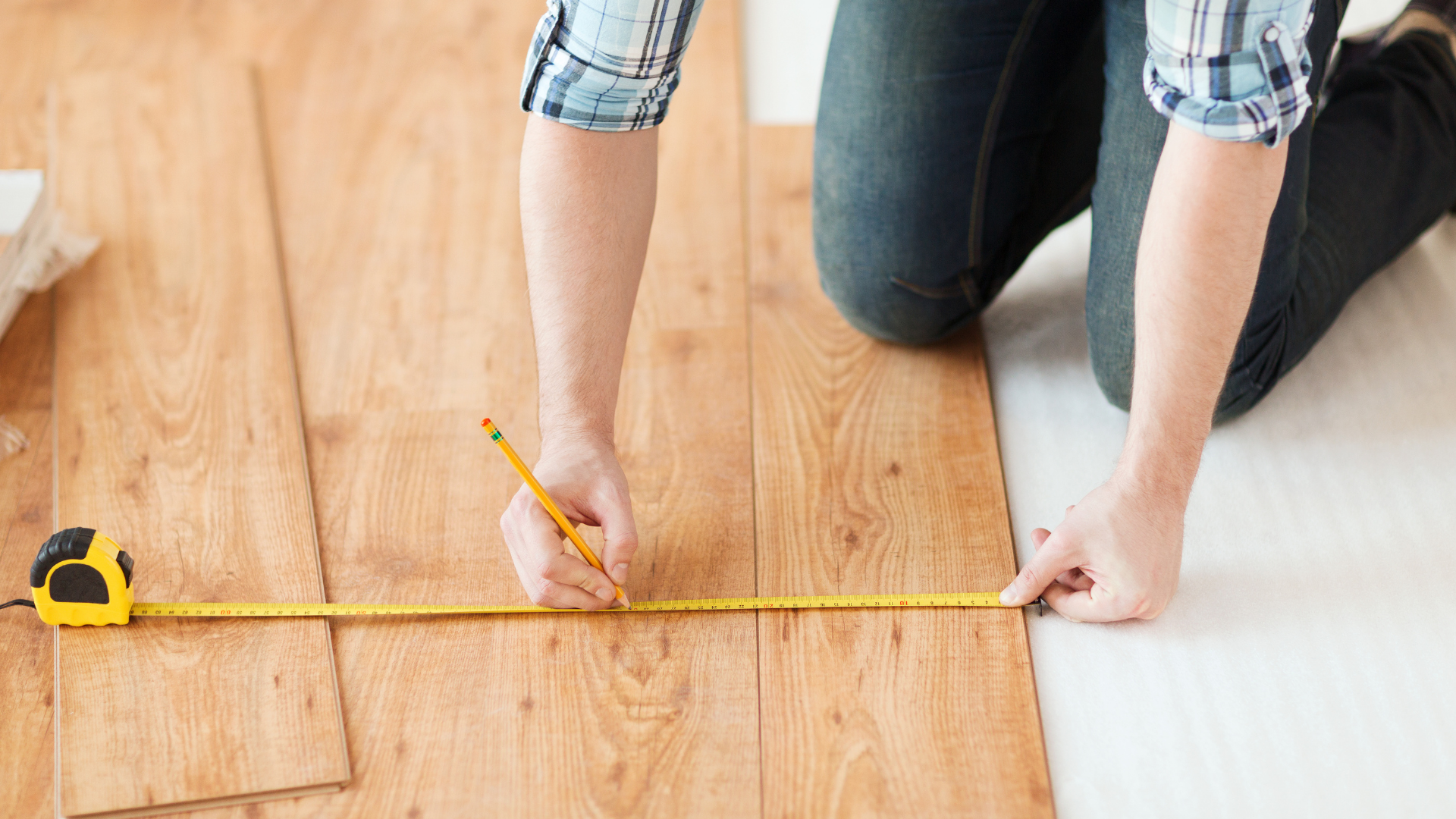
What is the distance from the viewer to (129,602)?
1.40 m

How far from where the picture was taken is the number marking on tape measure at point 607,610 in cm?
142

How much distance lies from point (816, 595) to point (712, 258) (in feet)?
2.55

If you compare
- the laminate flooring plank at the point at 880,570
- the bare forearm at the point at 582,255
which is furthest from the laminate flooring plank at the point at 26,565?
the laminate flooring plank at the point at 880,570

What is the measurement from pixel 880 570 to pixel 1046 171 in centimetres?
77

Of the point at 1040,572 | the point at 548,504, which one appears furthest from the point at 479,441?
the point at 1040,572

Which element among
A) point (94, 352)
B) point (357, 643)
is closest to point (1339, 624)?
point (357, 643)

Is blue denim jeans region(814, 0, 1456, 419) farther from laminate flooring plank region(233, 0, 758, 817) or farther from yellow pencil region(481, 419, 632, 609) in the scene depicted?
yellow pencil region(481, 419, 632, 609)

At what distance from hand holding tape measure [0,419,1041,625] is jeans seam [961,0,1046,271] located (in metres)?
0.58

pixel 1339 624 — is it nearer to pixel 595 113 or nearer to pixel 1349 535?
pixel 1349 535

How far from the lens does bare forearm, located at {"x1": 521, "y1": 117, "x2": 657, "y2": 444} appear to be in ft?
4.41

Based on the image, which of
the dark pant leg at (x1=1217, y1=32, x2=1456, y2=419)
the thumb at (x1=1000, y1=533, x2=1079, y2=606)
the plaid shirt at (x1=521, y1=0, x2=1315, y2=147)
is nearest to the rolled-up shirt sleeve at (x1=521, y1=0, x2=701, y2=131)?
the plaid shirt at (x1=521, y1=0, x2=1315, y2=147)

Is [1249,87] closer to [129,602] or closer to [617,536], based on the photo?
[617,536]

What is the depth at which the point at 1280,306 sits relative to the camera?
1.59 meters

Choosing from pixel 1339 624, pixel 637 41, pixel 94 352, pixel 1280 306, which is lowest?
pixel 1339 624
